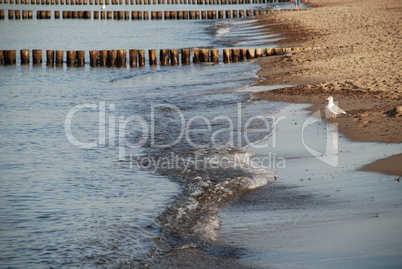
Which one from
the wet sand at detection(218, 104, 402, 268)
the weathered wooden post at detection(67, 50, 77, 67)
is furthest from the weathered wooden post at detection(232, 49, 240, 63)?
the wet sand at detection(218, 104, 402, 268)

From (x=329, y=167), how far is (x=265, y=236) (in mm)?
2465

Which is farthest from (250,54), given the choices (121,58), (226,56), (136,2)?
(136,2)

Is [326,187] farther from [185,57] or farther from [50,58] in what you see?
[50,58]

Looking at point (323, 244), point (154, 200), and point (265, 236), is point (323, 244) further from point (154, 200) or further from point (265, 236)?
point (154, 200)

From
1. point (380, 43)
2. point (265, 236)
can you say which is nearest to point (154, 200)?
point (265, 236)

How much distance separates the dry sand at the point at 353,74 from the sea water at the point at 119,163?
1.17m

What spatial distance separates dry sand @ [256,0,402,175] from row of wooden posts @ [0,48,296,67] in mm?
1541

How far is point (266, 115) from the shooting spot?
37.2 ft

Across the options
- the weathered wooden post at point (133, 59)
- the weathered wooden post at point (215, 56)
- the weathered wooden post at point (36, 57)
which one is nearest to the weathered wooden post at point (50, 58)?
the weathered wooden post at point (36, 57)

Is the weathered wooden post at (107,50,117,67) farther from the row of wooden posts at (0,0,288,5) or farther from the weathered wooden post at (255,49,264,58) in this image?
the row of wooden posts at (0,0,288,5)

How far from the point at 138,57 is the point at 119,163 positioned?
1509 cm

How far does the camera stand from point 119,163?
883cm

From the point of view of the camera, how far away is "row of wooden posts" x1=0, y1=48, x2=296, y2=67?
21953mm

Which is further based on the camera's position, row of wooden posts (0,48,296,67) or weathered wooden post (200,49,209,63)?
weathered wooden post (200,49,209,63)
